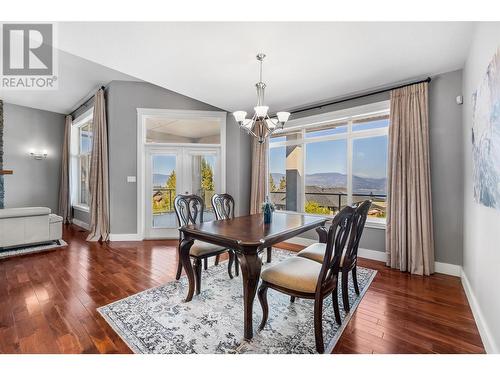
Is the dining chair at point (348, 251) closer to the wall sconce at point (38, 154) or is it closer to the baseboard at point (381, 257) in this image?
the baseboard at point (381, 257)

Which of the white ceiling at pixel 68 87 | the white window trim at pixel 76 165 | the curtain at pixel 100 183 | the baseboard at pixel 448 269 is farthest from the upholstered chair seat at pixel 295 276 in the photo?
the white window trim at pixel 76 165

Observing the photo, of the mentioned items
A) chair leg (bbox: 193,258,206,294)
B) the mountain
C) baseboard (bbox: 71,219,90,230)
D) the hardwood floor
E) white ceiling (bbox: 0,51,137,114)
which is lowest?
the hardwood floor

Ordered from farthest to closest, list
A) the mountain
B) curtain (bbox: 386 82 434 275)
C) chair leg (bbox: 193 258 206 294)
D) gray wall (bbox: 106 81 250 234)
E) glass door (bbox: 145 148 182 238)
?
glass door (bbox: 145 148 182 238)
gray wall (bbox: 106 81 250 234)
the mountain
curtain (bbox: 386 82 434 275)
chair leg (bbox: 193 258 206 294)

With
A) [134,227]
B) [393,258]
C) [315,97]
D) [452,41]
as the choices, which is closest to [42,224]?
[134,227]

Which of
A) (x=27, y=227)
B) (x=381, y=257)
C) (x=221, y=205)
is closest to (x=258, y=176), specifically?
(x=221, y=205)

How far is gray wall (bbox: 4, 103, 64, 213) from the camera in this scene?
18.7 ft

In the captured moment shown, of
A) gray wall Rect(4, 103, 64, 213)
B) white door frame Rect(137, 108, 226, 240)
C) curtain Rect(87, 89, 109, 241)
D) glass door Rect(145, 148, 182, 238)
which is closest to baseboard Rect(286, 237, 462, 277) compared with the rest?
glass door Rect(145, 148, 182, 238)

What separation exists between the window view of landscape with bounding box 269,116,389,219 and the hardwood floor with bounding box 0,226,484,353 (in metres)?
1.13

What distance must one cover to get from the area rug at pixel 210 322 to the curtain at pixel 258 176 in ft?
7.47

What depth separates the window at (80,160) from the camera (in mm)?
6000

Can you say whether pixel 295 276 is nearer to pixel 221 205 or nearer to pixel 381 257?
pixel 221 205

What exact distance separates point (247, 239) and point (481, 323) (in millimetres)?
1899

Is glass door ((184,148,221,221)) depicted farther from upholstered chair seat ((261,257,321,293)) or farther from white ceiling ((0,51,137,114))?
upholstered chair seat ((261,257,321,293))

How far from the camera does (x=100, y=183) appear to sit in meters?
4.53
